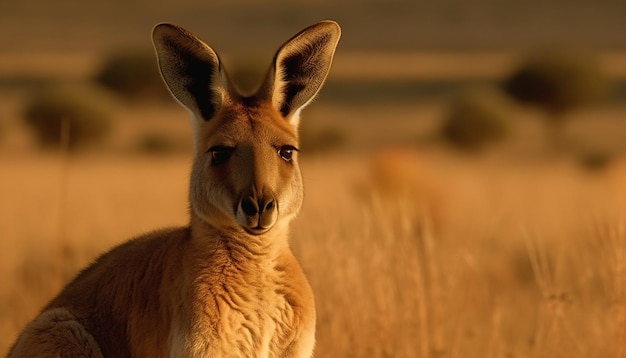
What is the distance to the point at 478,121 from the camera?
120 ft

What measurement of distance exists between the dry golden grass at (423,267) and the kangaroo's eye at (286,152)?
1.74 metres

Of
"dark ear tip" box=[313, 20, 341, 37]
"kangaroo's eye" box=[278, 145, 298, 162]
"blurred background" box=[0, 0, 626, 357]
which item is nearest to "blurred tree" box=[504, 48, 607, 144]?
"blurred background" box=[0, 0, 626, 357]

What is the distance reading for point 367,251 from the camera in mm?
7391

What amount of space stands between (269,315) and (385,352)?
7.07ft

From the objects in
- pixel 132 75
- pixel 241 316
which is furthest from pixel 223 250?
pixel 132 75

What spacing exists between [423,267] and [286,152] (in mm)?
4767

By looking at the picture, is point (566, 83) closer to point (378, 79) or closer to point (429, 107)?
point (429, 107)

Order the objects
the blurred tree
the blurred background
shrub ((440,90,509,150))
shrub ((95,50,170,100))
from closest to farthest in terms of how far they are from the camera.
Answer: the blurred background → shrub ((440,90,509,150)) → the blurred tree → shrub ((95,50,170,100))

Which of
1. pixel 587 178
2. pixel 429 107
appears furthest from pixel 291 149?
pixel 429 107

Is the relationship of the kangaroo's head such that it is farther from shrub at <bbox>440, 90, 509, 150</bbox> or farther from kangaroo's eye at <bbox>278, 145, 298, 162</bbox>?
shrub at <bbox>440, 90, 509, 150</bbox>

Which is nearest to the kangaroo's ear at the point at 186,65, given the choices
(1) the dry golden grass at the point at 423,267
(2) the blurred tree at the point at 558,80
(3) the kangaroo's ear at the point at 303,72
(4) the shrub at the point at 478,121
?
(3) the kangaroo's ear at the point at 303,72

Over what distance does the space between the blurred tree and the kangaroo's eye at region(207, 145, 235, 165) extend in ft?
121

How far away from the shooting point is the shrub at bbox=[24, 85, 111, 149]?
30.3m

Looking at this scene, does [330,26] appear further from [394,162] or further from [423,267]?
[394,162]
